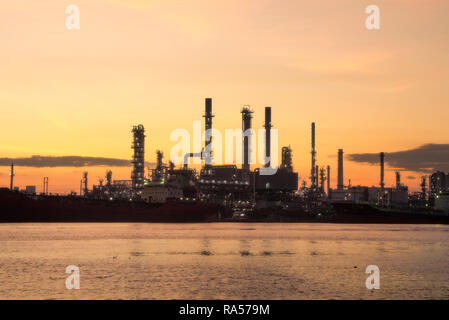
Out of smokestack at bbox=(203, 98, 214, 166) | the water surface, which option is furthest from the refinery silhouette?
the water surface

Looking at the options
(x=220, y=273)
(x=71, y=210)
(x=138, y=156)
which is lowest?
(x=220, y=273)

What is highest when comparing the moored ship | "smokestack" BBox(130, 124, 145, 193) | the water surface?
"smokestack" BBox(130, 124, 145, 193)

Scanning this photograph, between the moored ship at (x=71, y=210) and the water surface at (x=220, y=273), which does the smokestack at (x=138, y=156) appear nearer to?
the moored ship at (x=71, y=210)

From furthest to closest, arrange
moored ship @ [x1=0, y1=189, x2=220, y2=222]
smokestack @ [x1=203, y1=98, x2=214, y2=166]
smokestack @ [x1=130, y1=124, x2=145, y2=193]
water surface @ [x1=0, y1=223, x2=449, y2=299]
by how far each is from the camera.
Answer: smokestack @ [x1=203, y1=98, x2=214, y2=166], smokestack @ [x1=130, y1=124, x2=145, y2=193], moored ship @ [x1=0, y1=189, x2=220, y2=222], water surface @ [x1=0, y1=223, x2=449, y2=299]

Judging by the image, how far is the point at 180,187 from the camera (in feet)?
557

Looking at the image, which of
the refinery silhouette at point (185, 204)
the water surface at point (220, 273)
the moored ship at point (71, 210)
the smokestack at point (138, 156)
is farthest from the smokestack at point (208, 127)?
the water surface at point (220, 273)

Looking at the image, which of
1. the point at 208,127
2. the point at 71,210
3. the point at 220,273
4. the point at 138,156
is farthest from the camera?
the point at 208,127

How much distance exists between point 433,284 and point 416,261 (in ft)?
56.3

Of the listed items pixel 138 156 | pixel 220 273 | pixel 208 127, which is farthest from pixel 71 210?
pixel 220 273

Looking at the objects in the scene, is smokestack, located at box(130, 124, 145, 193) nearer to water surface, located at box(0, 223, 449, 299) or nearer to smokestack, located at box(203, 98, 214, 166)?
smokestack, located at box(203, 98, 214, 166)

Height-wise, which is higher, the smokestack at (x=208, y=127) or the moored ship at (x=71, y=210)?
the smokestack at (x=208, y=127)

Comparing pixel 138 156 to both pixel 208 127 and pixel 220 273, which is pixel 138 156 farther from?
pixel 220 273
